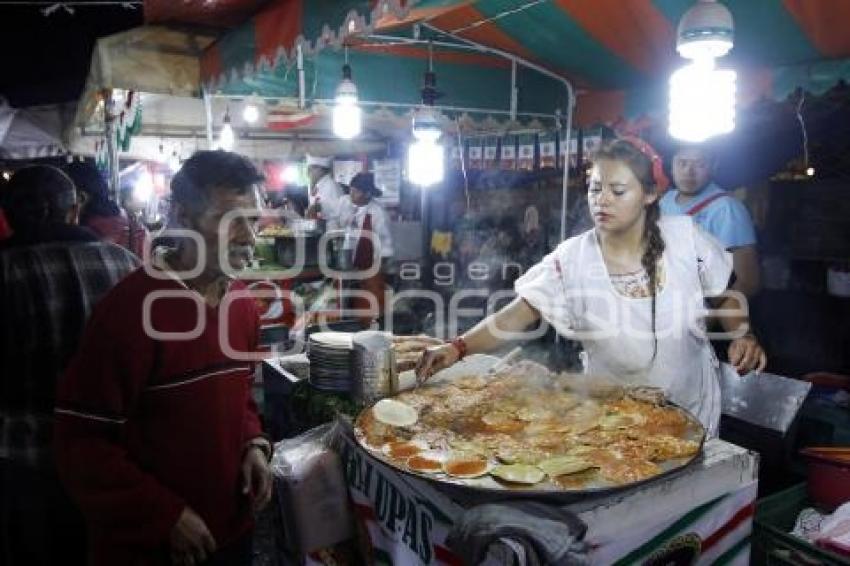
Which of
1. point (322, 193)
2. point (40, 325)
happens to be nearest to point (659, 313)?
point (40, 325)

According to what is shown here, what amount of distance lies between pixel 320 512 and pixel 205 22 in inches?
172

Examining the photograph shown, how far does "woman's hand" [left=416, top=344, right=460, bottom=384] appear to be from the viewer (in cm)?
283

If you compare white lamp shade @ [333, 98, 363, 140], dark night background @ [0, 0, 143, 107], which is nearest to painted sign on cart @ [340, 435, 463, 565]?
white lamp shade @ [333, 98, 363, 140]

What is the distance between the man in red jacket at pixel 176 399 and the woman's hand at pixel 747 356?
6.99ft

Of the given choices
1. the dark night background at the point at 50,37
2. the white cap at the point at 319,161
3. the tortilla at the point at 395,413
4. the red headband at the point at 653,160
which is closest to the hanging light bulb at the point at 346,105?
the red headband at the point at 653,160

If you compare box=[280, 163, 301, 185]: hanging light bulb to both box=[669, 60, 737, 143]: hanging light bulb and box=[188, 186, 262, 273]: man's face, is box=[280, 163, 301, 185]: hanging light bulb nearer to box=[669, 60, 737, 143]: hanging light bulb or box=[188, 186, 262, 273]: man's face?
box=[669, 60, 737, 143]: hanging light bulb

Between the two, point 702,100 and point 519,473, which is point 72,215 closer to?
point 519,473

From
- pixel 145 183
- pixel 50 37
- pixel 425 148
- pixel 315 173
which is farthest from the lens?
pixel 50 37

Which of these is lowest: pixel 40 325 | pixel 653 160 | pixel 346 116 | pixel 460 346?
pixel 460 346

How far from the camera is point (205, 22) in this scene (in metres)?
5.02

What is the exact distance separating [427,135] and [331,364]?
11.6ft

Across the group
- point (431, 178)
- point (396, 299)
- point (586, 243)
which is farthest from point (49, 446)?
point (396, 299)

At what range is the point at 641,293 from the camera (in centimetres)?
273

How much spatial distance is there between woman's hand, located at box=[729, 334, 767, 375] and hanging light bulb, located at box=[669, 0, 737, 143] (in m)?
1.46
